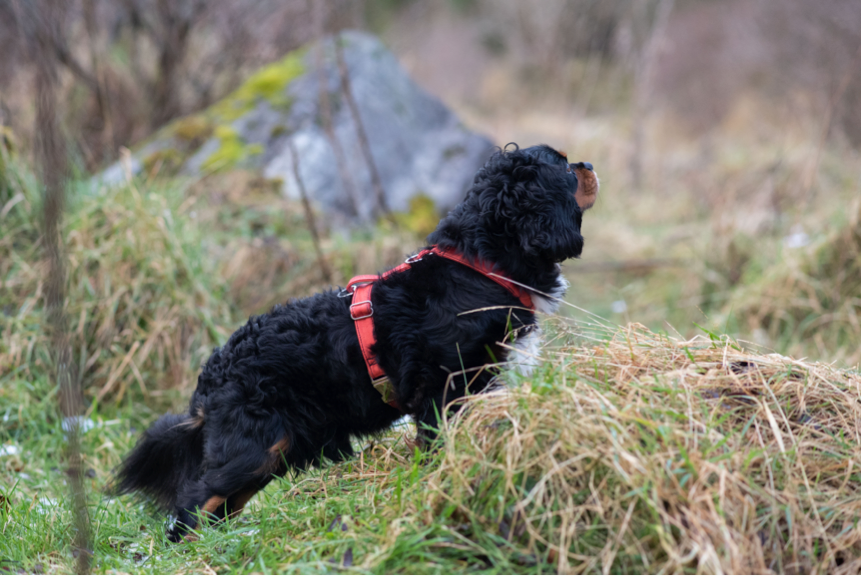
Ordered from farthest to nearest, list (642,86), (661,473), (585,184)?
(642,86)
(585,184)
(661,473)

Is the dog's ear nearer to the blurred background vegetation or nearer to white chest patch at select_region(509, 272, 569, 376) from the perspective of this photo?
white chest patch at select_region(509, 272, 569, 376)

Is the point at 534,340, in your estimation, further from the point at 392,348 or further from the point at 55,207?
the point at 55,207

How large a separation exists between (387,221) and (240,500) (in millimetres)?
3961

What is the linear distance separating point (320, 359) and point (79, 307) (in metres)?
2.37

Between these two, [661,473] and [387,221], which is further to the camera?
[387,221]

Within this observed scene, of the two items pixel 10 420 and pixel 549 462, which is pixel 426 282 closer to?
pixel 549 462

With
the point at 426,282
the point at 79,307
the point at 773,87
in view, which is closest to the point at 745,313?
the point at 426,282

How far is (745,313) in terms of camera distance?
17.9ft

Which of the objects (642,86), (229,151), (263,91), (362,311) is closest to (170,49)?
(263,91)

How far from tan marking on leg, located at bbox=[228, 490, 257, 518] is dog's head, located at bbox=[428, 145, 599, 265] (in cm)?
127

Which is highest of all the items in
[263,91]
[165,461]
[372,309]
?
[263,91]

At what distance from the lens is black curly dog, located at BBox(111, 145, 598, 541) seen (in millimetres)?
2402

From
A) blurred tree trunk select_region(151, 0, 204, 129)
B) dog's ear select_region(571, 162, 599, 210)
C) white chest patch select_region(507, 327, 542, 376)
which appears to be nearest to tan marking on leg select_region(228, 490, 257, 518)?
white chest patch select_region(507, 327, 542, 376)

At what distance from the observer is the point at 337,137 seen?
21.8ft
